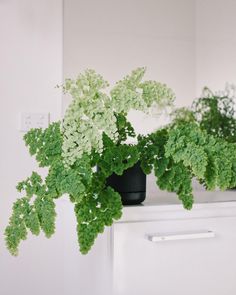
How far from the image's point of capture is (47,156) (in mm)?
1146

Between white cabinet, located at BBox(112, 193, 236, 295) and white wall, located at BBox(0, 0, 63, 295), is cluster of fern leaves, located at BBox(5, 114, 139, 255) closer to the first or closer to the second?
white cabinet, located at BBox(112, 193, 236, 295)

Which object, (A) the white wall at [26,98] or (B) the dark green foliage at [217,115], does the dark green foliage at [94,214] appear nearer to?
(A) the white wall at [26,98]

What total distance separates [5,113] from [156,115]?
577 millimetres

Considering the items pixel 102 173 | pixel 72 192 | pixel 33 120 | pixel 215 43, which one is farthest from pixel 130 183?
pixel 215 43

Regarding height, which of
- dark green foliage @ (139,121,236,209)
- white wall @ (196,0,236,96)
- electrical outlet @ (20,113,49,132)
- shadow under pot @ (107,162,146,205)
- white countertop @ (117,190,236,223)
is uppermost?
white wall @ (196,0,236,96)

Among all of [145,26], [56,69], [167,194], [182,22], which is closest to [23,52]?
[56,69]

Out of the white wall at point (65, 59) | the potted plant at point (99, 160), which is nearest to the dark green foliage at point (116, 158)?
the potted plant at point (99, 160)

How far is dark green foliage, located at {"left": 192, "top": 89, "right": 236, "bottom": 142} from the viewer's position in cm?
181

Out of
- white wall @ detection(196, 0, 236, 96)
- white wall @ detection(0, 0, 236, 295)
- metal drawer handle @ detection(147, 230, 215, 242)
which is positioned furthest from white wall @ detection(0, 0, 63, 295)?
metal drawer handle @ detection(147, 230, 215, 242)

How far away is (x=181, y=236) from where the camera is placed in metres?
1.23

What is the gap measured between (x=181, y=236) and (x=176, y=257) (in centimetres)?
7

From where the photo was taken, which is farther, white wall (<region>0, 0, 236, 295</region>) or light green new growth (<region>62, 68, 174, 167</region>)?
white wall (<region>0, 0, 236, 295</region>)

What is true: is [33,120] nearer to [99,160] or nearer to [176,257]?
[99,160]

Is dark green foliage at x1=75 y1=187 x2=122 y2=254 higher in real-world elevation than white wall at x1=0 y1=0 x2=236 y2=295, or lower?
lower
